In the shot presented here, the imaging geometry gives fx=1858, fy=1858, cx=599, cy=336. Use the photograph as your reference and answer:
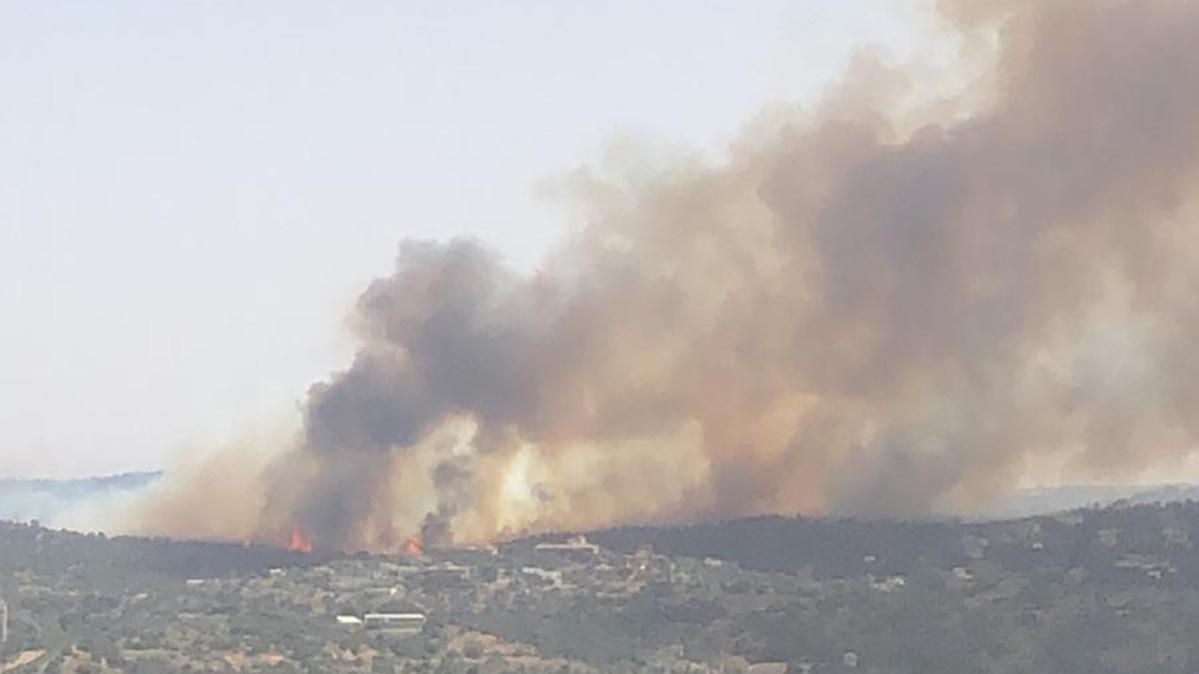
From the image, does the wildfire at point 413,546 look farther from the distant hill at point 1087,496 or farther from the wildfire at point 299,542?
the distant hill at point 1087,496

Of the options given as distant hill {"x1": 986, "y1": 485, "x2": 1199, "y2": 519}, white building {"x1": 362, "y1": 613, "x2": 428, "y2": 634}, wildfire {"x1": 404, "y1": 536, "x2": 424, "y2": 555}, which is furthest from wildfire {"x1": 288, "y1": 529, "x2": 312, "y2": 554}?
distant hill {"x1": 986, "y1": 485, "x2": 1199, "y2": 519}

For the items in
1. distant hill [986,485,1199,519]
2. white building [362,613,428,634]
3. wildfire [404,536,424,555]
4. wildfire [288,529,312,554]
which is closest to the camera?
white building [362,613,428,634]

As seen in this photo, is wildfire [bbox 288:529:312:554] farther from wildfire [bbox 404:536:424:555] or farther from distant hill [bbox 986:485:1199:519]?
distant hill [bbox 986:485:1199:519]

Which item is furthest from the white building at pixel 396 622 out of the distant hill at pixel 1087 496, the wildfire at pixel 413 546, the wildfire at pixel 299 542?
the distant hill at pixel 1087 496

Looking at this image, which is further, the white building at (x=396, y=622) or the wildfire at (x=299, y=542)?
the wildfire at (x=299, y=542)

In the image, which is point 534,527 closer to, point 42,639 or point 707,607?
point 707,607

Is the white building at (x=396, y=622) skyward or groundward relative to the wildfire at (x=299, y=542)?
groundward
